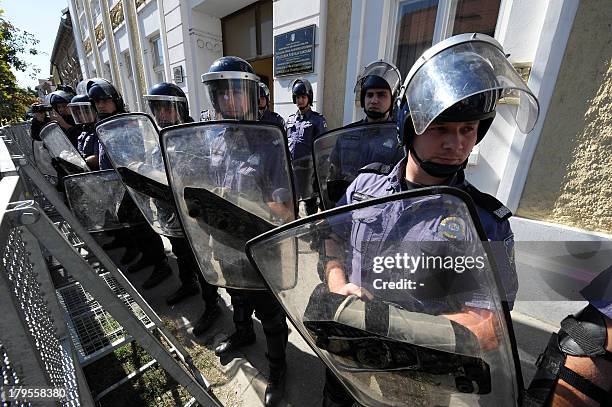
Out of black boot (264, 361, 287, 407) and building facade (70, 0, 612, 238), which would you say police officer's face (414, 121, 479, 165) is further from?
building facade (70, 0, 612, 238)

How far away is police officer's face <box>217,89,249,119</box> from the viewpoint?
4.99 ft

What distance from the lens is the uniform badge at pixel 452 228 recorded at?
0.60 meters

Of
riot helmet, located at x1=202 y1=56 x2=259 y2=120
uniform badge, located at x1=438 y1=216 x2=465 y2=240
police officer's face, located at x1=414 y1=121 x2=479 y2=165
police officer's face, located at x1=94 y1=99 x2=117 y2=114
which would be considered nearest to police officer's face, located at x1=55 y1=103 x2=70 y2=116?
police officer's face, located at x1=94 y1=99 x2=117 y2=114

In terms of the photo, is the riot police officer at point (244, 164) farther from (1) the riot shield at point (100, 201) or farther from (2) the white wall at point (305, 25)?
(2) the white wall at point (305, 25)

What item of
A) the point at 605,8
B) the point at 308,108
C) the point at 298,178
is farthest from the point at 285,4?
the point at 605,8

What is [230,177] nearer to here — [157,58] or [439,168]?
[439,168]

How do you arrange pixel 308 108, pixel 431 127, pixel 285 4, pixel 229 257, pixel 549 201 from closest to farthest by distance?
pixel 431 127 < pixel 229 257 < pixel 549 201 < pixel 308 108 < pixel 285 4

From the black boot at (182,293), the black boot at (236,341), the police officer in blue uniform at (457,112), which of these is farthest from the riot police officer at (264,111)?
the police officer in blue uniform at (457,112)

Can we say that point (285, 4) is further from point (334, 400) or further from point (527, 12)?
point (334, 400)

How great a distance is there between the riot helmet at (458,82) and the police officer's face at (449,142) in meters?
0.03

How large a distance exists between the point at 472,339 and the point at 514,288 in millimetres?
316

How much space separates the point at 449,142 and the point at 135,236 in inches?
132

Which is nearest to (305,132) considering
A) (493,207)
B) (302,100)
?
(302,100)

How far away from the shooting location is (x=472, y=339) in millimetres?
636
